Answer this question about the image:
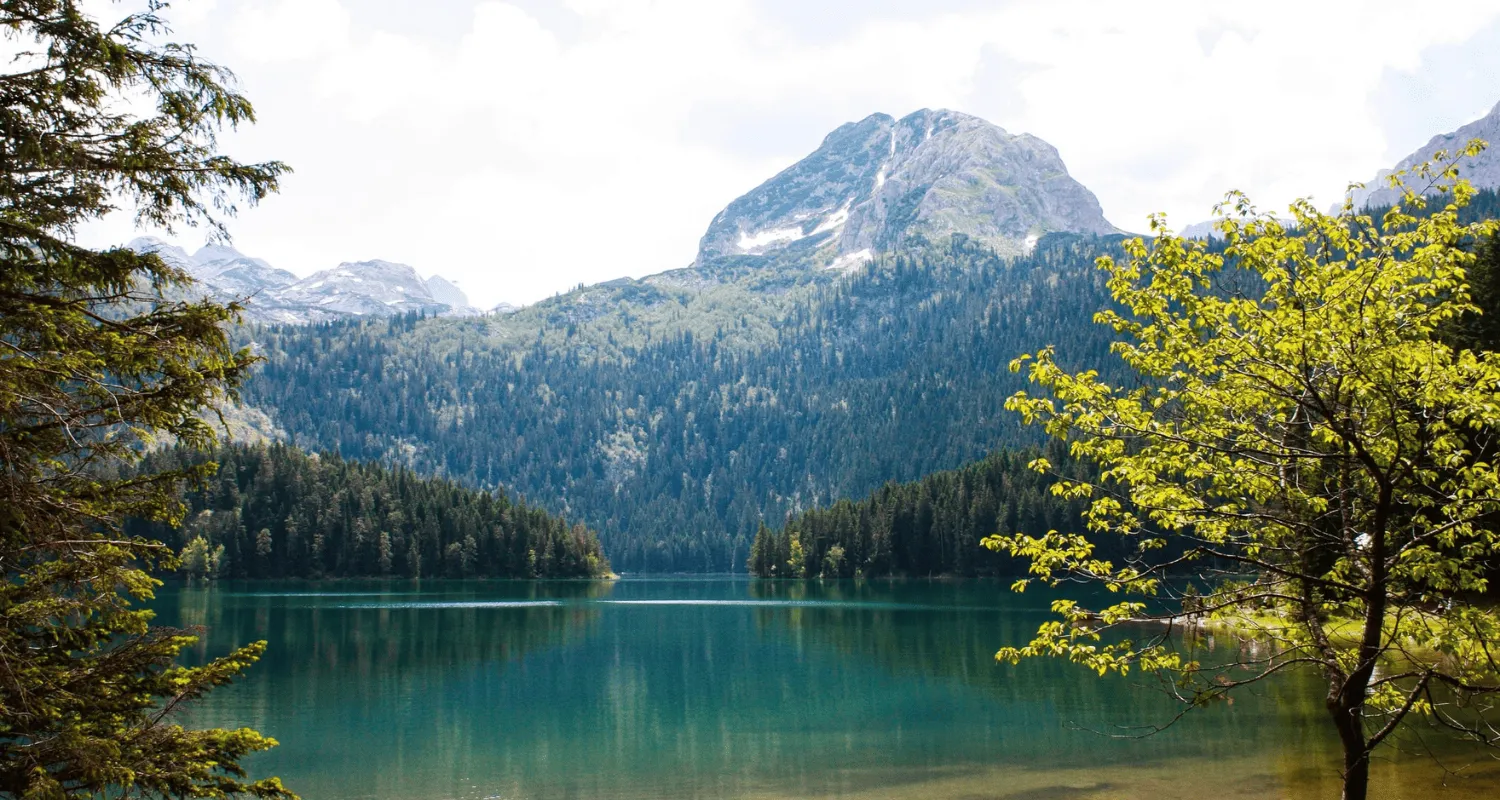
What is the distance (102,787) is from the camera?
12562mm

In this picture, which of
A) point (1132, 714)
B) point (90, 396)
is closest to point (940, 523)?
point (1132, 714)

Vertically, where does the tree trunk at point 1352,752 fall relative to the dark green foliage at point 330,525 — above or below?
below

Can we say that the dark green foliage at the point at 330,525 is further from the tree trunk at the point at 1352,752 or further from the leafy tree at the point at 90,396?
the tree trunk at the point at 1352,752

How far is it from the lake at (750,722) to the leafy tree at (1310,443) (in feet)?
48.3

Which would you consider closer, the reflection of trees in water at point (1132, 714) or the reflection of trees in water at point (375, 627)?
the reflection of trees in water at point (1132, 714)

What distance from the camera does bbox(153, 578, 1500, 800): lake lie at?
31.6 metres

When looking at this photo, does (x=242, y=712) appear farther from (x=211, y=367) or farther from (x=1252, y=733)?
(x=1252, y=733)

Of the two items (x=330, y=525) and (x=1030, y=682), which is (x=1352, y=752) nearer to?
(x=1030, y=682)

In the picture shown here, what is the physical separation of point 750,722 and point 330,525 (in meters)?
158

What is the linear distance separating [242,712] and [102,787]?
36.1 m

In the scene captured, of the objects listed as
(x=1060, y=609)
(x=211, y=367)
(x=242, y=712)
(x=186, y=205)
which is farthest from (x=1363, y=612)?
(x=242, y=712)

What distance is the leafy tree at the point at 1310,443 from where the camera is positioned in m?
12.3

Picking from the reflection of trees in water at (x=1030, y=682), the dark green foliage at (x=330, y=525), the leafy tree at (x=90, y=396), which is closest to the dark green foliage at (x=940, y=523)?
the dark green foliage at (x=330, y=525)

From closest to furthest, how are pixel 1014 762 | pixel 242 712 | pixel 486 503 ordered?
1. pixel 1014 762
2. pixel 242 712
3. pixel 486 503
